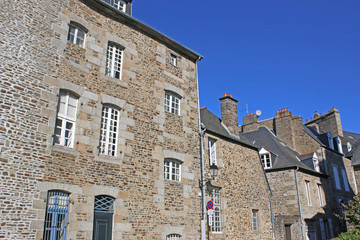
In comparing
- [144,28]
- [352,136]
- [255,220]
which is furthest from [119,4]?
[352,136]

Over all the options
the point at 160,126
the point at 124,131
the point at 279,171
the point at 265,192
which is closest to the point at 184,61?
the point at 160,126

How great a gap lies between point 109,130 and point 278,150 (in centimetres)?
1306

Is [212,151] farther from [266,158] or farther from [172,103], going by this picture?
[266,158]

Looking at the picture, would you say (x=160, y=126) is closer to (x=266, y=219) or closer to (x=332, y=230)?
(x=266, y=219)

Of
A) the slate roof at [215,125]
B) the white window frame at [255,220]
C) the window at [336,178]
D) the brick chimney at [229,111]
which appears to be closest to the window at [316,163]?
the window at [336,178]

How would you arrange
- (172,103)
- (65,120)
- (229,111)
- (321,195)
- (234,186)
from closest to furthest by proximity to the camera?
(65,120) < (172,103) < (234,186) < (229,111) < (321,195)

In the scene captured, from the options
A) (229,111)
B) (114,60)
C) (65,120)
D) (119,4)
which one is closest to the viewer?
(65,120)

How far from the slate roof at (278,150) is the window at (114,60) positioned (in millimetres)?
11917

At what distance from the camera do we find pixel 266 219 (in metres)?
15.5

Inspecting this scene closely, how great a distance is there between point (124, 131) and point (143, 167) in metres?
1.30

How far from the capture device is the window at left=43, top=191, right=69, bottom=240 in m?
7.78

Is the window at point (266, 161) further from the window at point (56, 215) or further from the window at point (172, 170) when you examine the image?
the window at point (56, 215)

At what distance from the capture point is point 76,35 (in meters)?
9.85

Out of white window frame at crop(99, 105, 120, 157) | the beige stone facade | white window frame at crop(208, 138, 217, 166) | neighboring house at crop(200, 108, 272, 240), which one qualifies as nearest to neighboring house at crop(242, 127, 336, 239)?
the beige stone facade
